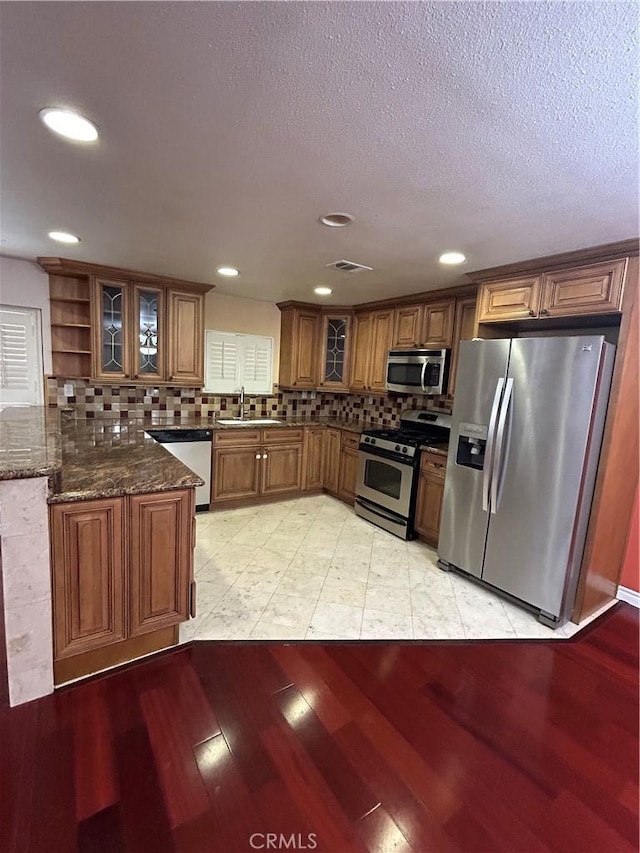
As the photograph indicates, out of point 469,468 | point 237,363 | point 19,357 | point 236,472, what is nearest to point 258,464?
point 236,472

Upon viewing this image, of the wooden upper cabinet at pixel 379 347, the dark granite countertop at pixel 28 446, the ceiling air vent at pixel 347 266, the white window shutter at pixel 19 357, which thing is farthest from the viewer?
the wooden upper cabinet at pixel 379 347

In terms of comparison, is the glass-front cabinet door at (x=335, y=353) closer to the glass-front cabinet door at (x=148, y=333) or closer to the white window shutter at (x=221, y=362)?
the white window shutter at (x=221, y=362)

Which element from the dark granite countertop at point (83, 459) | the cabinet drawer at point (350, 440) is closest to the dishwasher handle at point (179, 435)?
the dark granite countertop at point (83, 459)

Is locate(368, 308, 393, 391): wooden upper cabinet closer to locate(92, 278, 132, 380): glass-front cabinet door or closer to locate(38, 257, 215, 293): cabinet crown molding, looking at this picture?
locate(38, 257, 215, 293): cabinet crown molding

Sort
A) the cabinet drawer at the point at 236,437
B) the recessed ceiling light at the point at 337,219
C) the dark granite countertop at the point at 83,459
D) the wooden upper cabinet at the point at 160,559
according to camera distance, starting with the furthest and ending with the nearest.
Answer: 1. the cabinet drawer at the point at 236,437
2. the recessed ceiling light at the point at 337,219
3. the wooden upper cabinet at the point at 160,559
4. the dark granite countertop at the point at 83,459

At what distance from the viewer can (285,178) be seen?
171 centimetres

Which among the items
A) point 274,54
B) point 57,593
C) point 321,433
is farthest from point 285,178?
point 321,433

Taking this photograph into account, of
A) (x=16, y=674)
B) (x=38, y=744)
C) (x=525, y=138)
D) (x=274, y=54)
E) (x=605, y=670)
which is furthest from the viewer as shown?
(x=605, y=670)

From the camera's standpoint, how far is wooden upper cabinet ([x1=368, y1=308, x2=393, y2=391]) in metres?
4.29

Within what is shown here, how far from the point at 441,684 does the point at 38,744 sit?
1.77m

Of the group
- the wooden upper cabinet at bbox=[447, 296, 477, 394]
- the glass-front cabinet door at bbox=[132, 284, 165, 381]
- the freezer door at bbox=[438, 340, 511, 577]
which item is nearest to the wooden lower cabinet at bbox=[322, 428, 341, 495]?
the wooden upper cabinet at bbox=[447, 296, 477, 394]

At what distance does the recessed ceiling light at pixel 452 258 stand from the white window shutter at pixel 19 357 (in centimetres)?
360

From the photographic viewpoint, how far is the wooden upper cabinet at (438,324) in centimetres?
362

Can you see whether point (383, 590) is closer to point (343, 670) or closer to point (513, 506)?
point (343, 670)
